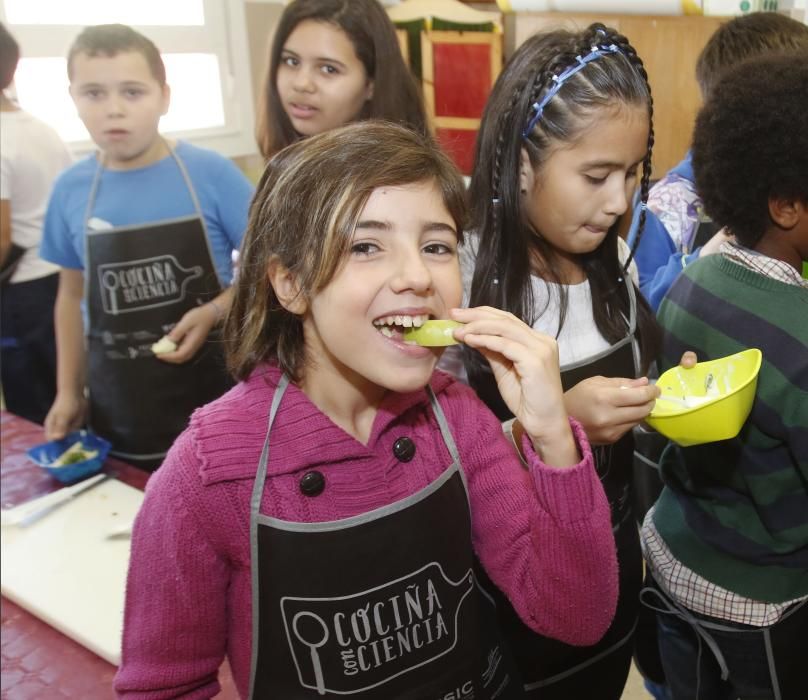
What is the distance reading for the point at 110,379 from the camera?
1.20m

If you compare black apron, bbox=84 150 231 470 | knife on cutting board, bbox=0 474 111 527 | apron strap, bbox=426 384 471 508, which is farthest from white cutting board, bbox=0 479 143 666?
apron strap, bbox=426 384 471 508

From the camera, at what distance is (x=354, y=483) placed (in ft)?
2.06

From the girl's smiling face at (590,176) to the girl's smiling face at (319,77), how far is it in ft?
1.73

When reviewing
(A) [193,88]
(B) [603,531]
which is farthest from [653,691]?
(A) [193,88]

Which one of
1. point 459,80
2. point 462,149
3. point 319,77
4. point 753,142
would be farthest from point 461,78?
point 753,142

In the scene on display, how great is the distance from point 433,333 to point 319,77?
0.72 metres

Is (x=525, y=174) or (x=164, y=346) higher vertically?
(x=525, y=174)

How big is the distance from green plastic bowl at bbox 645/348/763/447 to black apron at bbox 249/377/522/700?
0.66ft

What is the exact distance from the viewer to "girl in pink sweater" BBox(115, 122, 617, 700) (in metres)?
0.57

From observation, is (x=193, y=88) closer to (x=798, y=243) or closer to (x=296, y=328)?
(x=296, y=328)

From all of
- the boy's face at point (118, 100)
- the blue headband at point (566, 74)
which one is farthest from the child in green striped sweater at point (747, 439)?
the boy's face at point (118, 100)

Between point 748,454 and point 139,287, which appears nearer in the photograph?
point 748,454

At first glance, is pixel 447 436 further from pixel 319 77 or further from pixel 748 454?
pixel 319 77

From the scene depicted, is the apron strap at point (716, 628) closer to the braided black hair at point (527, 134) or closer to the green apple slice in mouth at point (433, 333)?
the braided black hair at point (527, 134)
